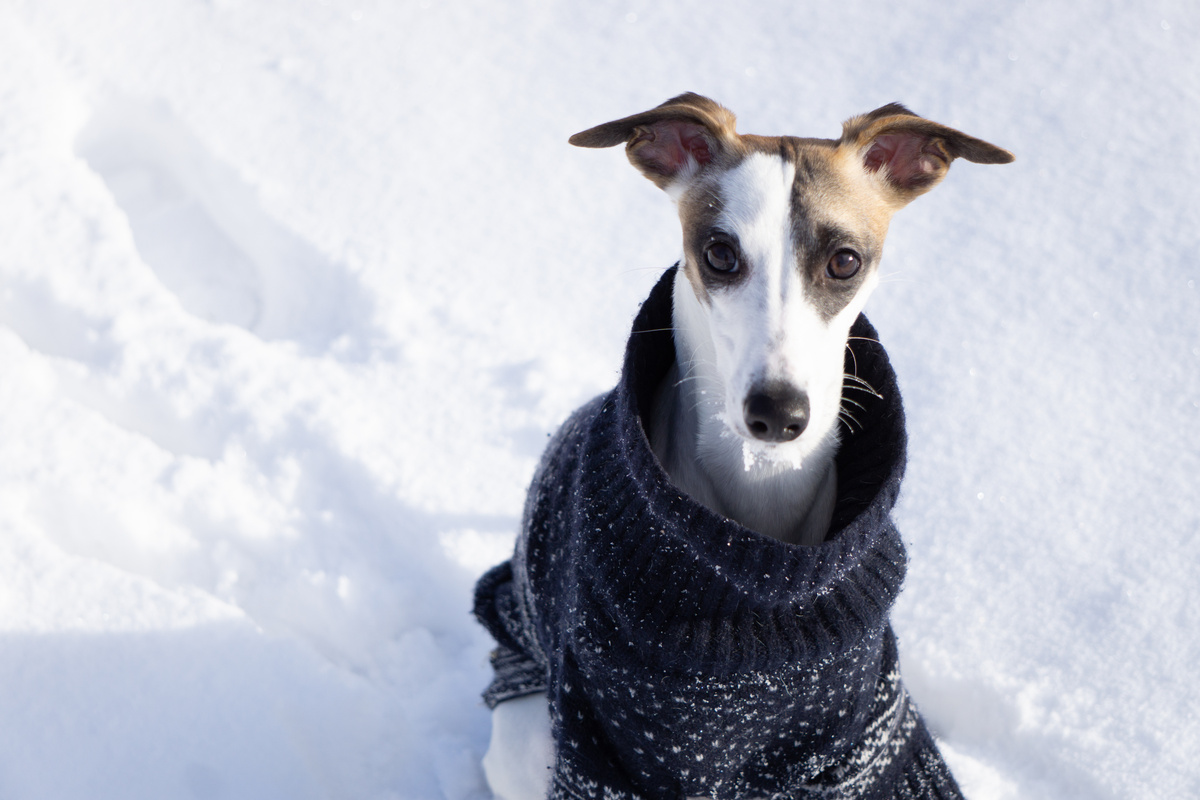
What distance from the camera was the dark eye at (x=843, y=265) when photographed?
5.88 feet

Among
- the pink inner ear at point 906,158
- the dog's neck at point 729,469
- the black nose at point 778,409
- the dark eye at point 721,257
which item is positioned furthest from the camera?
the pink inner ear at point 906,158

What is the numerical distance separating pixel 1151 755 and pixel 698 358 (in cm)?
178

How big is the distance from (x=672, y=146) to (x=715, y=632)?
114cm

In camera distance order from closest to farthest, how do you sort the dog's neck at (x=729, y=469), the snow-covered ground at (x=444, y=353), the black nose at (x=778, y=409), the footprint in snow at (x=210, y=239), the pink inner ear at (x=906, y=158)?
the black nose at (x=778, y=409) → the dog's neck at (x=729, y=469) → the pink inner ear at (x=906, y=158) → the snow-covered ground at (x=444, y=353) → the footprint in snow at (x=210, y=239)

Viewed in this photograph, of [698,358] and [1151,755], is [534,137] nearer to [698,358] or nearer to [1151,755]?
[698,358]

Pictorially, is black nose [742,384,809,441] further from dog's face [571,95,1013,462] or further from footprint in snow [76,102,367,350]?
footprint in snow [76,102,367,350]

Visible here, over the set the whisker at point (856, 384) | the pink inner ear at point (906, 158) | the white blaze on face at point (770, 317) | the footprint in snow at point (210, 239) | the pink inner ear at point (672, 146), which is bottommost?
the footprint in snow at point (210, 239)

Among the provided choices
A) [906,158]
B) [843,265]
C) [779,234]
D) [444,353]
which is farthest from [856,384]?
[444,353]

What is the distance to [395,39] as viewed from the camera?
15.1 ft

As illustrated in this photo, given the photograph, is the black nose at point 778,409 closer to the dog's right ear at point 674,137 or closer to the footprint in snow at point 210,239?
the dog's right ear at point 674,137

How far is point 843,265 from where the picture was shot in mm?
1805

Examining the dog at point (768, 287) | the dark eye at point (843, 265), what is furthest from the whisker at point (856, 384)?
the dark eye at point (843, 265)

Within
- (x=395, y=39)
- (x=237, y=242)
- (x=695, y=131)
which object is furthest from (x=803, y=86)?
(x=237, y=242)

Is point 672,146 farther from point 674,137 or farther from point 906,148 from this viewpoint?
point 906,148
